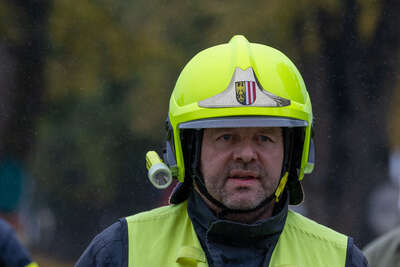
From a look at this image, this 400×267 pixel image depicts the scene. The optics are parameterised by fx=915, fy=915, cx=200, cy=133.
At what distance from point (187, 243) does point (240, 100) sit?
0.54 m

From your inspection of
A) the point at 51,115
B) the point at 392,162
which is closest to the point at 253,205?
the point at 392,162

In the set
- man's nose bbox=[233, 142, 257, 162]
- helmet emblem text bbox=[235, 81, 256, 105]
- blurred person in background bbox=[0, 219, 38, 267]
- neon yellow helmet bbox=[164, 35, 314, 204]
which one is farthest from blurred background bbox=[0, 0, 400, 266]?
man's nose bbox=[233, 142, 257, 162]

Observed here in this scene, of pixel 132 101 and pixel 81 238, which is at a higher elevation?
pixel 132 101

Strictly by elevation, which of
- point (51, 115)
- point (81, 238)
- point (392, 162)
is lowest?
point (81, 238)

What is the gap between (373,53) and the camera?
8.99m

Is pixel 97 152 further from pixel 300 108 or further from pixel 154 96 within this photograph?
pixel 300 108

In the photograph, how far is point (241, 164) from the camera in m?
3.16

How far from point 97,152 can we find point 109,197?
58 centimetres

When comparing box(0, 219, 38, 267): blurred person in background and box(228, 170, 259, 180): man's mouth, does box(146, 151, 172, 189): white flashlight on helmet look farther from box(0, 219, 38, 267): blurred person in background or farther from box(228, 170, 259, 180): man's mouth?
box(0, 219, 38, 267): blurred person in background

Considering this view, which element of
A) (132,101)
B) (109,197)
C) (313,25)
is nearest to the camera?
(313,25)

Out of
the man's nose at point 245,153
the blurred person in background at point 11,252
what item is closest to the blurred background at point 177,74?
the blurred person in background at point 11,252

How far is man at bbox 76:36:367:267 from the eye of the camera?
3.13 m

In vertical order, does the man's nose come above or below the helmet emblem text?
below

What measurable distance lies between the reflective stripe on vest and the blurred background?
18.8 ft
